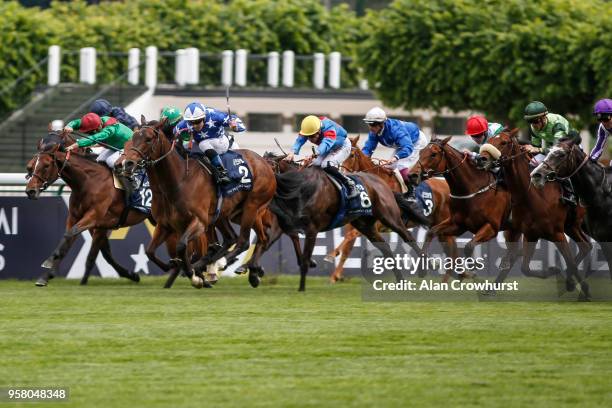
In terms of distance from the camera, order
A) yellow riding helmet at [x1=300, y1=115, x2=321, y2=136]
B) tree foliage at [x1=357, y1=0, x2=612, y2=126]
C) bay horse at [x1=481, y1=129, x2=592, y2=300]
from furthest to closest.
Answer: tree foliage at [x1=357, y1=0, x2=612, y2=126]
yellow riding helmet at [x1=300, y1=115, x2=321, y2=136]
bay horse at [x1=481, y1=129, x2=592, y2=300]

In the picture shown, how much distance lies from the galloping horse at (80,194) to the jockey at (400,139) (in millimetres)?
2964

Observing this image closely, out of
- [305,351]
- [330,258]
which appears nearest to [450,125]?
[330,258]

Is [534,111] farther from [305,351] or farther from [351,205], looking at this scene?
[305,351]

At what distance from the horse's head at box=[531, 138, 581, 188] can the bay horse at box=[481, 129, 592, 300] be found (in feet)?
1.84

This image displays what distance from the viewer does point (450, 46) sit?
112 feet

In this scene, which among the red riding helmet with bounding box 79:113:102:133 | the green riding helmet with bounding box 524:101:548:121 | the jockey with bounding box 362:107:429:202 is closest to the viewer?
the green riding helmet with bounding box 524:101:548:121

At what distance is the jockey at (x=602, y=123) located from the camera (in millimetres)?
15891

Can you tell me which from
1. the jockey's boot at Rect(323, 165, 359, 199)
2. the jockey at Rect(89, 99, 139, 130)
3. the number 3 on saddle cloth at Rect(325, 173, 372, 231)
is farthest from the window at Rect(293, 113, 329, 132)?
the jockey's boot at Rect(323, 165, 359, 199)

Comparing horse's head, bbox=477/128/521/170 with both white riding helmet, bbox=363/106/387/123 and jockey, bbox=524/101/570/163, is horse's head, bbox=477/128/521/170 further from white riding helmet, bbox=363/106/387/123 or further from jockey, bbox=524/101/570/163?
white riding helmet, bbox=363/106/387/123

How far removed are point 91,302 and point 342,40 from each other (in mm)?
25468

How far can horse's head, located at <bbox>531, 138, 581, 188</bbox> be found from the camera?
15.3 metres

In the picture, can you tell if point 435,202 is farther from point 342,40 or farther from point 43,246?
point 342,40

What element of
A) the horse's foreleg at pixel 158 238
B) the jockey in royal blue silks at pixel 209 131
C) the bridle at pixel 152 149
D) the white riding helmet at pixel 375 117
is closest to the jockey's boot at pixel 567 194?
the white riding helmet at pixel 375 117

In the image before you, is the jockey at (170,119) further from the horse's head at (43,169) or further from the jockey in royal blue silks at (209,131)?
the horse's head at (43,169)
